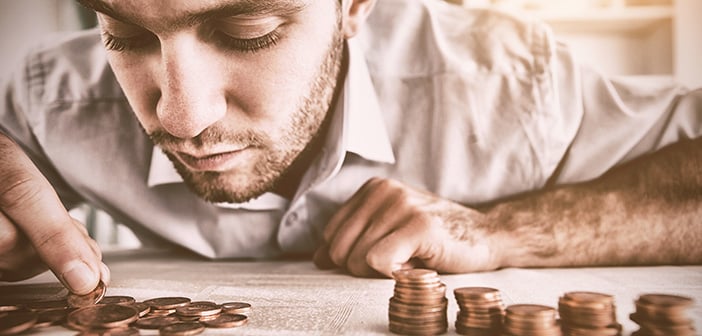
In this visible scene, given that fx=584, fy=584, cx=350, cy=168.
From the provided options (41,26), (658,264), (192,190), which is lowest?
(658,264)

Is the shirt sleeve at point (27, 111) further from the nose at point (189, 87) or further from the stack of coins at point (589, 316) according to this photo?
the stack of coins at point (589, 316)

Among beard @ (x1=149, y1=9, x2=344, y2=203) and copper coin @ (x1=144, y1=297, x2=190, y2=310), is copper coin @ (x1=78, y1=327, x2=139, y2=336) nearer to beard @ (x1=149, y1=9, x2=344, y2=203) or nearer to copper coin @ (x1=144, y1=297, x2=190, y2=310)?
copper coin @ (x1=144, y1=297, x2=190, y2=310)

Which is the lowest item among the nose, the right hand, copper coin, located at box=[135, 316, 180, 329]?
copper coin, located at box=[135, 316, 180, 329]

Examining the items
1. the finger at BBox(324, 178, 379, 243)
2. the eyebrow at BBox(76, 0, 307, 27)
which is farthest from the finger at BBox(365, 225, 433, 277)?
the eyebrow at BBox(76, 0, 307, 27)

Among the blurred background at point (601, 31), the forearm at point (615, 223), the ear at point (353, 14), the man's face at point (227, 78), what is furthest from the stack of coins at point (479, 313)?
the blurred background at point (601, 31)

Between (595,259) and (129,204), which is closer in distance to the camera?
(595,259)

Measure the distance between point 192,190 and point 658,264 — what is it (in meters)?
1.10

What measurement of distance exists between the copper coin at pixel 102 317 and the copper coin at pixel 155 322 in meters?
0.01

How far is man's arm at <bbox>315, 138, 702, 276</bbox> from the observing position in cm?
117

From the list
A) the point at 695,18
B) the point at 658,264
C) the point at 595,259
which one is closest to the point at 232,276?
the point at 595,259

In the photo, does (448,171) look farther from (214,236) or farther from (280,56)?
(214,236)

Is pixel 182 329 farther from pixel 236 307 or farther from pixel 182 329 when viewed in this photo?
pixel 236 307

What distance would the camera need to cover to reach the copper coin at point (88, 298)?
2.96ft

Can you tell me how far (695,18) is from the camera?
1.51 meters
